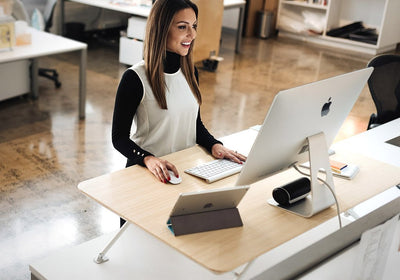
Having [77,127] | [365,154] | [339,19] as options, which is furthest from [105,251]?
[339,19]

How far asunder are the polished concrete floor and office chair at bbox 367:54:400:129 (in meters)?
1.24

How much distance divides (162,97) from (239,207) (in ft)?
2.00

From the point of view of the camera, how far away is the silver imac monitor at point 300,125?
1801 mm

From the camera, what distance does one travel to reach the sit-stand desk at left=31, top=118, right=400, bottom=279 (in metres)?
→ 1.76

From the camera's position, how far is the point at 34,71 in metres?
5.51

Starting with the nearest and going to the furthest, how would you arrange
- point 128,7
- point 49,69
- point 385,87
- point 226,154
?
point 226,154 → point 385,87 → point 49,69 → point 128,7

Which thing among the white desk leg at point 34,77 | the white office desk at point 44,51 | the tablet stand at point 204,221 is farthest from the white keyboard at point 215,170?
the white desk leg at point 34,77

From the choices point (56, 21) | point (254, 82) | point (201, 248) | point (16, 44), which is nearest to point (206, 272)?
point (201, 248)

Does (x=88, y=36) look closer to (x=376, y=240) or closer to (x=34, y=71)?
(x=34, y=71)

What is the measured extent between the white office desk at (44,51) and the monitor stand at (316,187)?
3.15 m

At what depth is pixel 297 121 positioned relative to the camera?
6.18ft

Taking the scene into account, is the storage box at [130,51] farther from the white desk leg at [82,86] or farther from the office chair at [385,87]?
the office chair at [385,87]

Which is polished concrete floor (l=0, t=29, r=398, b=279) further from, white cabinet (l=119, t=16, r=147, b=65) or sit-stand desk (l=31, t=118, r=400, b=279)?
sit-stand desk (l=31, t=118, r=400, b=279)

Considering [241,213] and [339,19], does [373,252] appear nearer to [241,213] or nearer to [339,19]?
[241,213]
